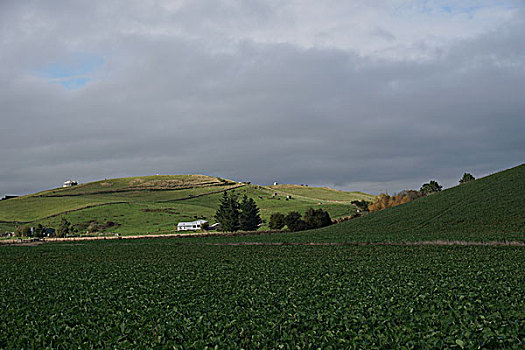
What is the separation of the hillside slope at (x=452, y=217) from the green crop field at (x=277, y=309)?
42378mm

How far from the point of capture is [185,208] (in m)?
198

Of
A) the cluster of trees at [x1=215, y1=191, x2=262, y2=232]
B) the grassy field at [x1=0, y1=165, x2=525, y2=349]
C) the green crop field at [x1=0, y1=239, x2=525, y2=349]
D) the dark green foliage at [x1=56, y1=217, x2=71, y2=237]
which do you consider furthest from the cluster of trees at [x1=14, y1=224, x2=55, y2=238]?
the green crop field at [x1=0, y1=239, x2=525, y2=349]

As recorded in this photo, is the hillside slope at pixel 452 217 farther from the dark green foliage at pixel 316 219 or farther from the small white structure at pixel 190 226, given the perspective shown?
the small white structure at pixel 190 226

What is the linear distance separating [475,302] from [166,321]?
51.3 feet

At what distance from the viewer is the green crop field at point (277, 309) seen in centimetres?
1650

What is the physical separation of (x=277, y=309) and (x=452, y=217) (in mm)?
81179

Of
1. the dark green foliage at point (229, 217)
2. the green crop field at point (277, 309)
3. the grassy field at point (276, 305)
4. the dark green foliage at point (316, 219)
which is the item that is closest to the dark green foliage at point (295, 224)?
the dark green foliage at point (316, 219)

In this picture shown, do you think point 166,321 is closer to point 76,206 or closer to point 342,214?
point 342,214

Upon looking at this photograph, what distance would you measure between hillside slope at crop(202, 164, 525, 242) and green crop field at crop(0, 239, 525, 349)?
42378mm

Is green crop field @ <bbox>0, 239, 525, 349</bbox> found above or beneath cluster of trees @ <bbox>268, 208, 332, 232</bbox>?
beneath

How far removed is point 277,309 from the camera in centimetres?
2097

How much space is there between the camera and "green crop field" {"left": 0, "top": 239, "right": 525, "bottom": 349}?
16.5 m

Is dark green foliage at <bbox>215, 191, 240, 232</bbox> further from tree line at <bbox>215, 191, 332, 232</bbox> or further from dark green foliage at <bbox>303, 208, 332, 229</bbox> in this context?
dark green foliage at <bbox>303, 208, 332, 229</bbox>

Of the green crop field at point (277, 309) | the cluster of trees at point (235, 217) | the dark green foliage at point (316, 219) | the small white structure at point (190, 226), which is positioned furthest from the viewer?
the small white structure at point (190, 226)
